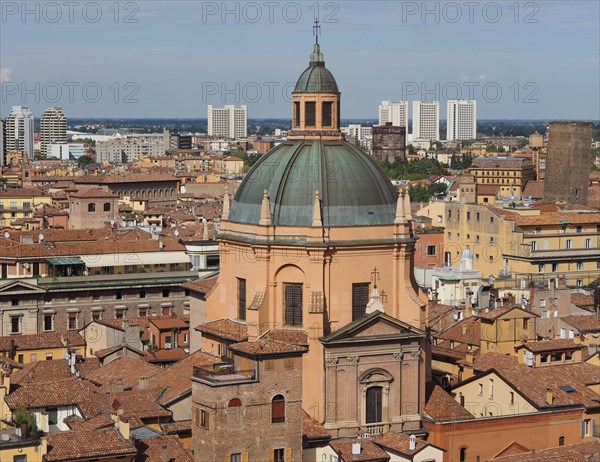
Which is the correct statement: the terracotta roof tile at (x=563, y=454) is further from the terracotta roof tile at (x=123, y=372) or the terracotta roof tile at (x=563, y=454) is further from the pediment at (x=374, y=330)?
the terracotta roof tile at (x=123, y=372)

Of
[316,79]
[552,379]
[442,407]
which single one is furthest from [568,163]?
[442,407]

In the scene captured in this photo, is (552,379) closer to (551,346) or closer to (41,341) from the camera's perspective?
(551,346)

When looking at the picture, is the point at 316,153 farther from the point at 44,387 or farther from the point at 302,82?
the point at 44,387

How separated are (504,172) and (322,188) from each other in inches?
3963

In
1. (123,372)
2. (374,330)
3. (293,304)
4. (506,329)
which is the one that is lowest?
(123,372)

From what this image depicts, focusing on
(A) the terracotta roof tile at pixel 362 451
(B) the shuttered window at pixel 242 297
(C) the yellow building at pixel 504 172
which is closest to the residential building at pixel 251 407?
(A) the terracotta roof tile at pixel 362 451

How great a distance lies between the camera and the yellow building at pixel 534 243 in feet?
238

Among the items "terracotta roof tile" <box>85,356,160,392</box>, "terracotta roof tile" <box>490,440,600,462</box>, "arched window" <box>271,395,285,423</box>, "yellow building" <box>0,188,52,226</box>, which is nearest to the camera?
"arched window" <box>271,395,285,423</box>

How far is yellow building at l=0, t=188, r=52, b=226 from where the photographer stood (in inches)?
4300

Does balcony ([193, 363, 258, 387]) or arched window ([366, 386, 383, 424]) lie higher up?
balcony ([193, 363, 258, 387])

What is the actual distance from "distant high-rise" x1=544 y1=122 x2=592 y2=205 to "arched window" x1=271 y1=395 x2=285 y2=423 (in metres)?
70.1

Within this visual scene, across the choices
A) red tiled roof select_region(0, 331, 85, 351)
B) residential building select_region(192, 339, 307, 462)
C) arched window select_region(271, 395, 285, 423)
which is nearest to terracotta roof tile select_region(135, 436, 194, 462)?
residential building select_region(192, 339, 307, 462)

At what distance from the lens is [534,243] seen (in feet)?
239

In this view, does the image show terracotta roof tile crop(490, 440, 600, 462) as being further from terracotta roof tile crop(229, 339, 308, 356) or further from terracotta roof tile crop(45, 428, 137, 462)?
terracotta roof tile crop(45, 428, 137, 462)
